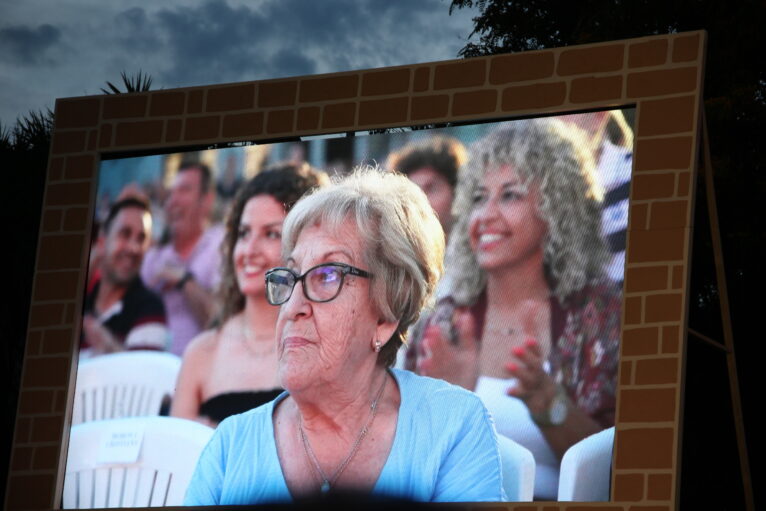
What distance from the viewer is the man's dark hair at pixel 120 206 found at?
6.88 m

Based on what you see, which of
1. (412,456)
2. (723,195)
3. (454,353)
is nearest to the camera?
(412,456)

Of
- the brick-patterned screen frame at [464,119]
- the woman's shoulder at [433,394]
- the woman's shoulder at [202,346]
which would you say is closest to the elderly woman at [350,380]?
the woman's shoulder at [433,394]

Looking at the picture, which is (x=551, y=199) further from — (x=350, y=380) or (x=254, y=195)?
(x=254, y=195)

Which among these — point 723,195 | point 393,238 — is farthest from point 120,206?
point 723,195

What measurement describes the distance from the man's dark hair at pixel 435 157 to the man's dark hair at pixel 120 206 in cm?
138

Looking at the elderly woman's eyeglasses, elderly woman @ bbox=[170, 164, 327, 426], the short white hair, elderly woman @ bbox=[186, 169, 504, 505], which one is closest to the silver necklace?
elderly woman @ bbox=[186, 169, 504, 505]

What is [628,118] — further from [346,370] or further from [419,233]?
[346,370]

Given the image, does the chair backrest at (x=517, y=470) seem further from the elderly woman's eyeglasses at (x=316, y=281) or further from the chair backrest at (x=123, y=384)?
the chair backrest at (x=123, y=384)

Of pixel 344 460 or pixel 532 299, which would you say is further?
pixel 344 460

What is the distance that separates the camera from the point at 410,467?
5934 millimetres

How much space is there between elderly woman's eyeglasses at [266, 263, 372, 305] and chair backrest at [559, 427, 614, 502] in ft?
4.17

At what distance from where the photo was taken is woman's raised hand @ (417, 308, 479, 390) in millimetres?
6012

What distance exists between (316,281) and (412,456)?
3.09 feet

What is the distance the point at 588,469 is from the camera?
566 cm
